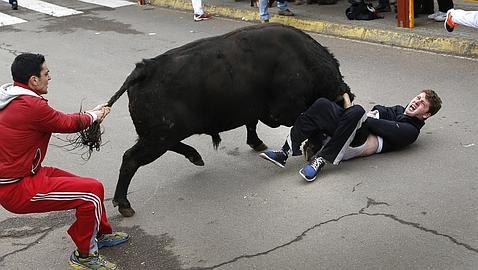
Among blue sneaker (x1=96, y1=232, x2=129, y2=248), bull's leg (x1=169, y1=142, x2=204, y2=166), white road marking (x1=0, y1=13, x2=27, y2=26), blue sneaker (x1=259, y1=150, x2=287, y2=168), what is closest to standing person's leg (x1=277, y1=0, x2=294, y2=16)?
bull's leg (x1=169, y1=142, x2=204, y2=166)

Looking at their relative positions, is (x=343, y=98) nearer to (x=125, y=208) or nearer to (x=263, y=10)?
(x=125, y=208)

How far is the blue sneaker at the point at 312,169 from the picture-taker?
15.5 ft

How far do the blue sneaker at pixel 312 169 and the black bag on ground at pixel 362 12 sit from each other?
533 cm

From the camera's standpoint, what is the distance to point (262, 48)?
4688mm

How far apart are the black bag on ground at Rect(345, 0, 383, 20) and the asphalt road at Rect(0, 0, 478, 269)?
9.02 feet

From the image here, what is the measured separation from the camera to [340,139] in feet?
15.7

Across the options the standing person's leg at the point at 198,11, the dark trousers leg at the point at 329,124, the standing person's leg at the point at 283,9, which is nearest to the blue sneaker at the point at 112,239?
the dark trousers leg at the point at 329,124

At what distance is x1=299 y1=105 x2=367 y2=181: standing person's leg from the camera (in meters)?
4.76

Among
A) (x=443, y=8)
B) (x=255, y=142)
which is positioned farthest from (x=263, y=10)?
(x=255, y=142)

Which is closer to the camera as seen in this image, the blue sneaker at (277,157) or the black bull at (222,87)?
the black bull at (222,87)

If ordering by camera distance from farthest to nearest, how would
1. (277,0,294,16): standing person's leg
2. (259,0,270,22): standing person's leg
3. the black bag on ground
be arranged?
(277,0,294,16): standing person's leg → (259,0,270,22): standing person's leg → the black bag on ground

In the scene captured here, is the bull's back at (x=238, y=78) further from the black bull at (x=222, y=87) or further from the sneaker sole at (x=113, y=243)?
the sneaker sole at (x=113, y=243)

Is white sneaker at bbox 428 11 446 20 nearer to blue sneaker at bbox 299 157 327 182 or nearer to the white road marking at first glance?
blue sneaker at bbox 299 157 327 182

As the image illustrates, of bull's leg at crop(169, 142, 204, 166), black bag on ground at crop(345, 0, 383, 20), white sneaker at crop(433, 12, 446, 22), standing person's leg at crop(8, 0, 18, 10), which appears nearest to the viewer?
bull's leg at crop(169, 142, 204, 166)
